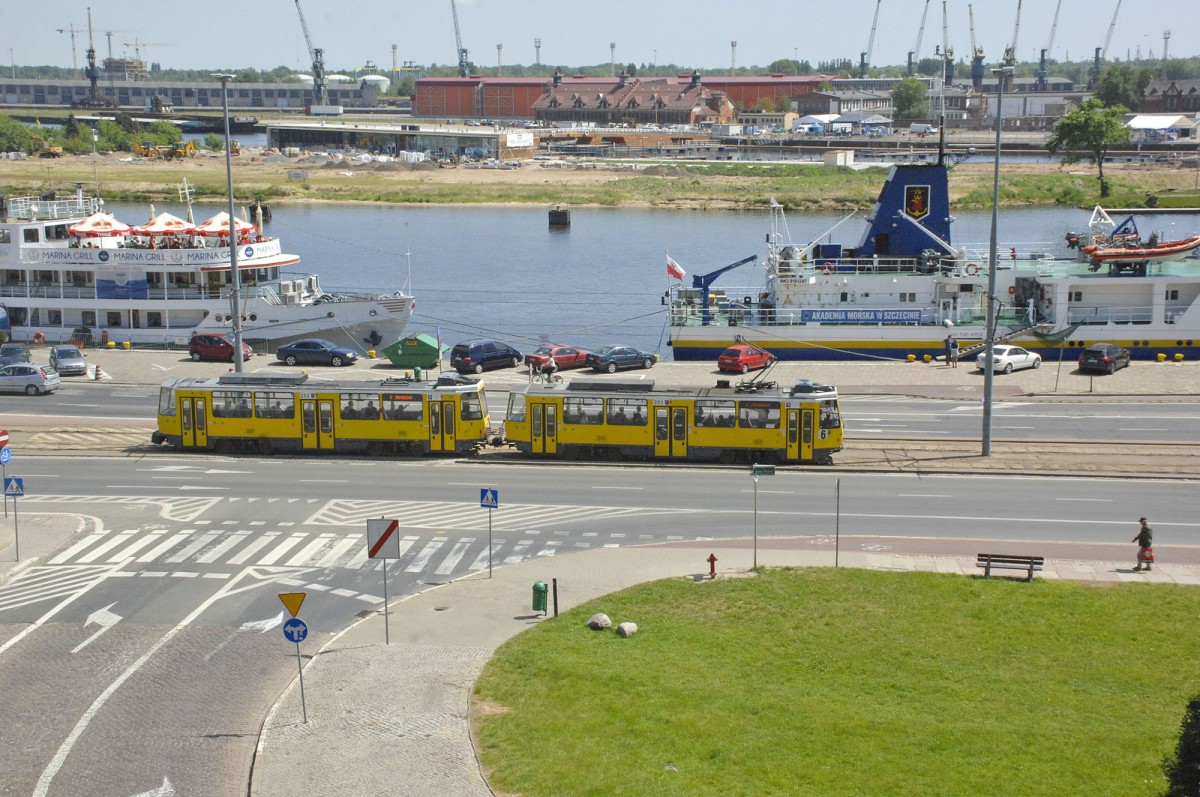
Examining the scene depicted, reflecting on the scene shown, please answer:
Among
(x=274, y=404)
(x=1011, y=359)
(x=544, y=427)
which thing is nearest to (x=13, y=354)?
(x=274, y=404)

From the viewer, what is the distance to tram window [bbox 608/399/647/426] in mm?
36188

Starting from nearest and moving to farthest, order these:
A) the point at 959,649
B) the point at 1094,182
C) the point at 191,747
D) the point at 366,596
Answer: the point at 191,747 < the point at 959,649 < the point at 366,596 < the point at 1094,182

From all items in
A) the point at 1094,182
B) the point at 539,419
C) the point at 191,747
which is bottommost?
the point at 191,747

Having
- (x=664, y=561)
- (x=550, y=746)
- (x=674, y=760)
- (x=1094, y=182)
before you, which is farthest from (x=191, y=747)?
(x=1094, y=182)

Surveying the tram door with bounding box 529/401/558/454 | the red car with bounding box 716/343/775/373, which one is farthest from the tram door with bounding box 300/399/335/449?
the red car with bounding box 716/343/775/373

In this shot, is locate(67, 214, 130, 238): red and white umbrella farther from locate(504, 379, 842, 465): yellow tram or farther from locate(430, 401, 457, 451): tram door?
locate(504, 379, 842, 465): yellow tram

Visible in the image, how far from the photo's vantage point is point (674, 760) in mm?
17672

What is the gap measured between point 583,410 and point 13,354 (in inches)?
1125

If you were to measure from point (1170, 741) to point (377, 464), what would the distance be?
77.6 feet

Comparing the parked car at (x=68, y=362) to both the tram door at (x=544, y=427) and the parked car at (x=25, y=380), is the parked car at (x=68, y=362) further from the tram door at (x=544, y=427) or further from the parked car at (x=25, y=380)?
the tram door at (x=544, y=427)

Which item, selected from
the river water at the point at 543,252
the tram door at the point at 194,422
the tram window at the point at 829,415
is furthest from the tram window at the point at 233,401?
the river water at the point at 543,252

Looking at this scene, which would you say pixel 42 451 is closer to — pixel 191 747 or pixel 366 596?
pixel 366 596

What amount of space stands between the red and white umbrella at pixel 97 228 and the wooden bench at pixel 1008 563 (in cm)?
4771

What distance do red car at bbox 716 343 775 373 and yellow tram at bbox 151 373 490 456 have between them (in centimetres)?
1529
